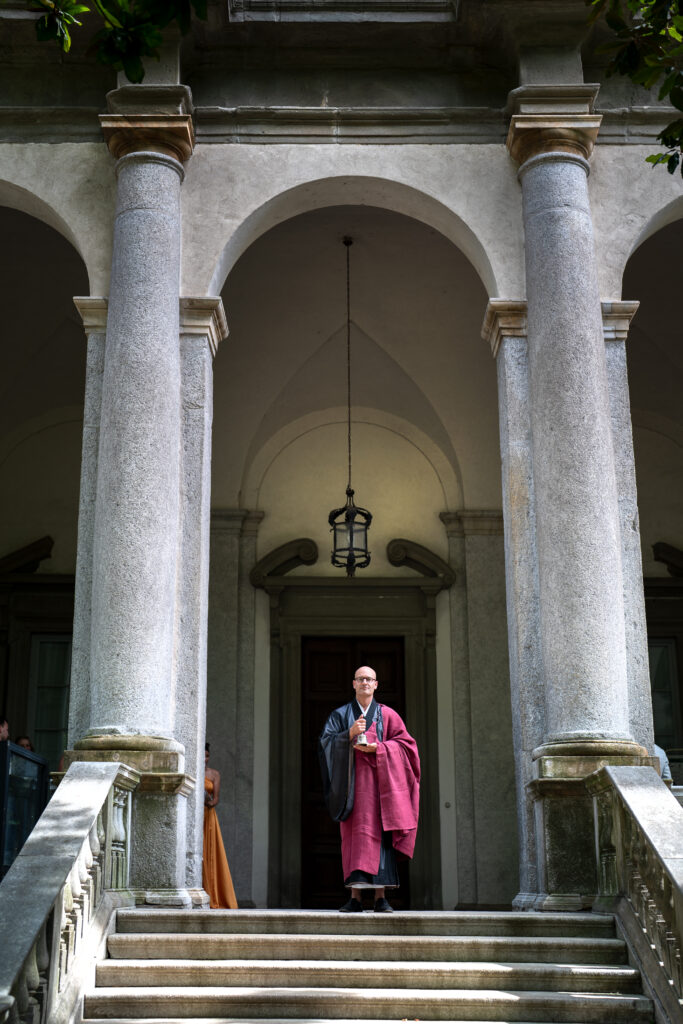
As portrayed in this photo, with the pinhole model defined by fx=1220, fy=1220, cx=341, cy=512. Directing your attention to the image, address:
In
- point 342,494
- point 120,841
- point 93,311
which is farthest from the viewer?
point 342,494

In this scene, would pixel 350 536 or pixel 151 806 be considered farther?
pixel 350 536

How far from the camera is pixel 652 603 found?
1430 centimetres

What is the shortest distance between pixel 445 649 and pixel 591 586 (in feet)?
18.7

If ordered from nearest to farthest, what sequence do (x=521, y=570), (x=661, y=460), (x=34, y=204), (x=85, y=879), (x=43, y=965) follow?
(x=43, y=965) < (x=85, y=879) < (x=521, y=570) < (x=34, y=204) < (x=661, y=460)

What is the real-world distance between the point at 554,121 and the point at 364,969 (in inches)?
252

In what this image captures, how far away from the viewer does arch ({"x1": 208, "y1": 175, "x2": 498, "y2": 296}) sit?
9.61 meters

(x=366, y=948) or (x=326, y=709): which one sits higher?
(x=326, y=709)

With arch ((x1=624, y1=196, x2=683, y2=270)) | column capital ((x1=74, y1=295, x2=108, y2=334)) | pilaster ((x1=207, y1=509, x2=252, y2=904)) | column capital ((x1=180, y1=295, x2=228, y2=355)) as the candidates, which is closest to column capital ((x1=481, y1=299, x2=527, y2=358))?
arch ((x1=624, y1=196, x2=683, y2=270))

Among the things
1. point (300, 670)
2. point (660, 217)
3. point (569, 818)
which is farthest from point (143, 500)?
point (300, 670)

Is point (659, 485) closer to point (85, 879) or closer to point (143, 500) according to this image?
point (143, 500)

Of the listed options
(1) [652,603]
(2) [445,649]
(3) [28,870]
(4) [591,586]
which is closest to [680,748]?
(1) [652,603]

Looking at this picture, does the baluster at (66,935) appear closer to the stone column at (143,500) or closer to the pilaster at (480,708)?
the stone column at (143,500)

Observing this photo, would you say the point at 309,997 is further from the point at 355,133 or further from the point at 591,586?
the point at 355,133

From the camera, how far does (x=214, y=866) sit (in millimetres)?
10625
